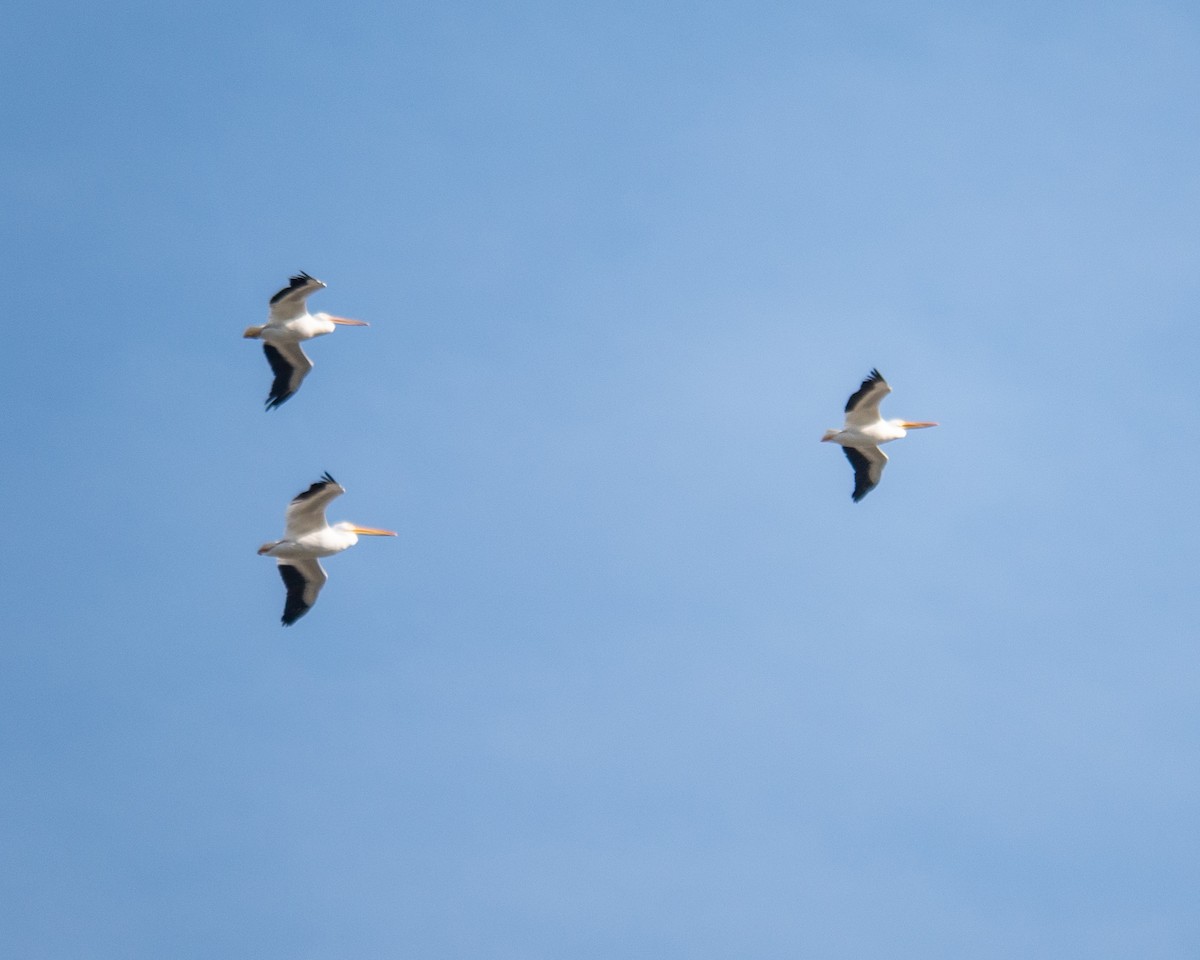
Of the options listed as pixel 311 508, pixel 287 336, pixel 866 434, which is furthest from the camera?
pixel 866 434

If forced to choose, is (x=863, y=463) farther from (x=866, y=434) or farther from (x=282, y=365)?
(x=282, y=365)

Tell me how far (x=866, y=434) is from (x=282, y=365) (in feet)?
23.2

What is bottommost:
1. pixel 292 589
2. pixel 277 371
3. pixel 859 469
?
pixel 292 589

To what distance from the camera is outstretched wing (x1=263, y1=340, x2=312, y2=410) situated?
19.3 meters

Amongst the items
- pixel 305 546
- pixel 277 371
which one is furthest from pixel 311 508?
pixel 277 371

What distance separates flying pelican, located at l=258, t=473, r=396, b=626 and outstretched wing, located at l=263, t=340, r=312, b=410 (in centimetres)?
208

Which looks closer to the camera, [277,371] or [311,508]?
[311,508]

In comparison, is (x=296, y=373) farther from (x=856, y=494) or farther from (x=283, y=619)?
(x=856, y=494)

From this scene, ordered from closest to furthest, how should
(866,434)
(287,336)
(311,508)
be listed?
1. (311,508)
2. (287,336)
3. (866,434)

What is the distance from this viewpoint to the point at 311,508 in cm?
1755

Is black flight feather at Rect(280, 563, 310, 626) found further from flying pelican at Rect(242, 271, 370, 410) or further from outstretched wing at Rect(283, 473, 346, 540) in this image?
flying pelican at Rect(242, 271, 370, 410)

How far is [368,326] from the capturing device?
69.4 ft

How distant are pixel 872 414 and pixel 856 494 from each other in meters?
1.06

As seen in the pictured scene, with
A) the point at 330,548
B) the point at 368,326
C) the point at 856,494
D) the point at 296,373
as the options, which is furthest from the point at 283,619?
the point at 856,494
